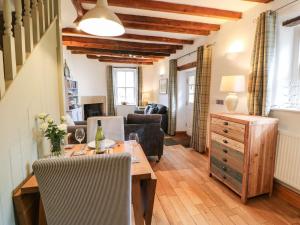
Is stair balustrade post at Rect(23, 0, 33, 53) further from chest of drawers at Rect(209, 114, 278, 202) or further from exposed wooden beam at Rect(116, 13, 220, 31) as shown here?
chest of drawers at Rect(209, 114, 278, 202)

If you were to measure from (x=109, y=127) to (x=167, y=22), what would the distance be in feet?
6.97

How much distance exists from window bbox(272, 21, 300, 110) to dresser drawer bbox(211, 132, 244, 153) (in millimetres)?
732

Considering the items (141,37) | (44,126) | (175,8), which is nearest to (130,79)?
(141,37)

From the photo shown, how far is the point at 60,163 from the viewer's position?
0.90 metres

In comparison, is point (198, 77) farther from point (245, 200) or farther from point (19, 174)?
point (19, 174)

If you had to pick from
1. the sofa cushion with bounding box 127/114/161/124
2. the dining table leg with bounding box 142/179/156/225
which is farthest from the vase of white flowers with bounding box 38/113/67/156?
the sofa cushion with bounding box 127/114/161/124

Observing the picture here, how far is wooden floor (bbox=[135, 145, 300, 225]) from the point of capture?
200 centimetres

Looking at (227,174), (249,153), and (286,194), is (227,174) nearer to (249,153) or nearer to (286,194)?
(249,153)

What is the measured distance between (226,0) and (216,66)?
1.25 m

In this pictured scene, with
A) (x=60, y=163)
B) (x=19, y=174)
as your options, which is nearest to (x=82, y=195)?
(x=60, y=163)

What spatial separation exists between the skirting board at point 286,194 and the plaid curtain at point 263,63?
36.5 inches

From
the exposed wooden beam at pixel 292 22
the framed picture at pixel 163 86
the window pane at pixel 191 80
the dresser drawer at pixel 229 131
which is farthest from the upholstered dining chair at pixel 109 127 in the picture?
the framed picture at pixel 163 86

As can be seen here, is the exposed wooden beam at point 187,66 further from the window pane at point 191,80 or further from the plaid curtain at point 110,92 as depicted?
the plaid curtain at point 110,92

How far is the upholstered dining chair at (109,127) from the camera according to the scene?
2234 mm
